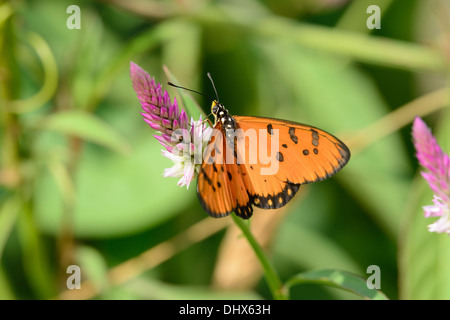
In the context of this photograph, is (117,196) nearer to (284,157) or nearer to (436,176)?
(284,157)

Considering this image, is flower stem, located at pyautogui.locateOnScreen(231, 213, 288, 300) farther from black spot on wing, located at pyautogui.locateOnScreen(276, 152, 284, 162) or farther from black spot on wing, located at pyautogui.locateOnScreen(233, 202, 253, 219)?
black spot on wing, located at pyautogui.locateOnScreen(276, 152, 284, 162)

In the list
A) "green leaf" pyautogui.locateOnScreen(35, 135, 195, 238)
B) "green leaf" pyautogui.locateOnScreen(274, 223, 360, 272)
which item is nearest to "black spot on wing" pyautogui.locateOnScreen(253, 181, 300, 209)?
"green leaf" pyautogui.locateOnScreen(35, 135, 195, 238)

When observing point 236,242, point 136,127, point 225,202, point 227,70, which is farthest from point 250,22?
point 225,202

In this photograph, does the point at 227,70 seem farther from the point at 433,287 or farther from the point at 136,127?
the point at 433,287

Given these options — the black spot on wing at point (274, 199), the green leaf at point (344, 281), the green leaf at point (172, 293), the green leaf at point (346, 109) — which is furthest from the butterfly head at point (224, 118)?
the green leaf at point (346, 109)

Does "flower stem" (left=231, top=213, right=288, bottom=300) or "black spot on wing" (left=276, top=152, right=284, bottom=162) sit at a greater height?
"black spot on wing" (left=276, top=152, right=284, bottom=162)

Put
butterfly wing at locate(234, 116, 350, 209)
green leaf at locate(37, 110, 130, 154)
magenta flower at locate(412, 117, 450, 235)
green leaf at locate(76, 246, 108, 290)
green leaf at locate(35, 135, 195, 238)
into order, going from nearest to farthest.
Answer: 1. magenta flower at locate(412, 117, 450, 235)
2. butterfly wing at locate(234, 116, 350, 209)
3. green leaf at locate(37, 110, 130, 154)
4. green leaf at locate(76, 246, 108, 290)
5. green leaf at locate(35, 135, 195, 238)
